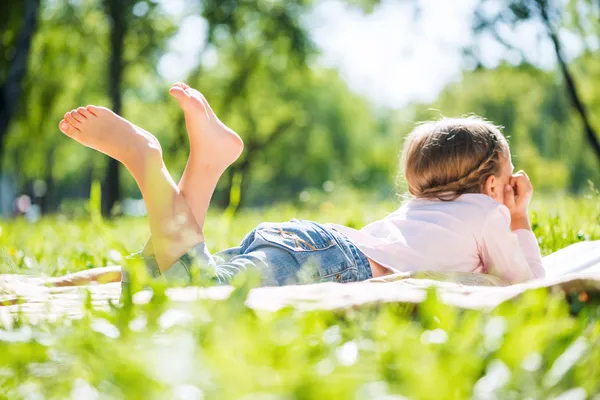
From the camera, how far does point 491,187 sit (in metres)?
2.81

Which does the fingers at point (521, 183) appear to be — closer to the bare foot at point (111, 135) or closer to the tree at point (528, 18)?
the bare foot at point (111, 135)

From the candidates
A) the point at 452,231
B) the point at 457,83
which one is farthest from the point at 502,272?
the point at 457,83

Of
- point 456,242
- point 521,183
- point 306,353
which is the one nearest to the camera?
point 306,353

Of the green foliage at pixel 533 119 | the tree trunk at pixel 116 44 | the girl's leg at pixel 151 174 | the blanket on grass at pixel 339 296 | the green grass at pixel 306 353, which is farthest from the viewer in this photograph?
the green foliage at pixel 533 119

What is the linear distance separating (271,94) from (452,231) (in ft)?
65.3

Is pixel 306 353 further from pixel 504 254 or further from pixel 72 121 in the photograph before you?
pixel 72 121

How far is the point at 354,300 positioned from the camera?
1596 millimetres

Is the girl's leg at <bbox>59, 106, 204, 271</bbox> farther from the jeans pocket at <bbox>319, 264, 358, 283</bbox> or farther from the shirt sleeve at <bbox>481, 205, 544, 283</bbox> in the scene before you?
the shirt sleeve at <bbox>481, 205, 544, 283</bbox>

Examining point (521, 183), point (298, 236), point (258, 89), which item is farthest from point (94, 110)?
point (258, 89)

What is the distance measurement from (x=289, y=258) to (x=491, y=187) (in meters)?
Answer: 0.99

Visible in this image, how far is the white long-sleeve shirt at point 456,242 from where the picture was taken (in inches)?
101

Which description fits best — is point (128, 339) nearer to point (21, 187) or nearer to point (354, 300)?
point (354, 300)

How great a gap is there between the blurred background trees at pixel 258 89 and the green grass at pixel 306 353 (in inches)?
73.3

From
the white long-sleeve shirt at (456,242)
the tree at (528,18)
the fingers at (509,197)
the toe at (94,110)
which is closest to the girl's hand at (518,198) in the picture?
the fingers at (509,197)
